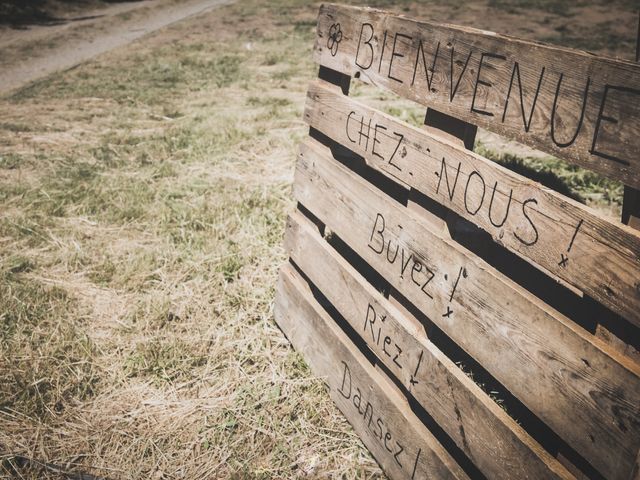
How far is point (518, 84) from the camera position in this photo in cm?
122

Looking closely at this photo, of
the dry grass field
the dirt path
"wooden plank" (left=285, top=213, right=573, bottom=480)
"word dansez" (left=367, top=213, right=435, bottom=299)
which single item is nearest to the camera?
"wooden plank" (left=285, top=213, right=573, bottom=480)

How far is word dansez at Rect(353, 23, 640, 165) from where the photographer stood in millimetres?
1034

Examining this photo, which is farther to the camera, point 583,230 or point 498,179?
point 498,179

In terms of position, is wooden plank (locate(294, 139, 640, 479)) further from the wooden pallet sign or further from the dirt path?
the dirt path

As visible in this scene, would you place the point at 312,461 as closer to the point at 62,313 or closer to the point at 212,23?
the point at 62,313

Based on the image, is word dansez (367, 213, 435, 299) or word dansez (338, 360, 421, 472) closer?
word dansez (367, 213, 435, 299)

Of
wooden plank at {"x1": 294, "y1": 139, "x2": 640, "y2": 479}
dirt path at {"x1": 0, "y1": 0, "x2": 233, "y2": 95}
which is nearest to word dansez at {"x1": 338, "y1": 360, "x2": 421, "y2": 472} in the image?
wooden plank at {"x1": 294, "y1": 139, "x2": 640, "y2": 479}

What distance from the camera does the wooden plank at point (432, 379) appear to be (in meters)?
1.30

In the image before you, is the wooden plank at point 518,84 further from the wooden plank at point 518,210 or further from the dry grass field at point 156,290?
the dry grass field at point 156,290

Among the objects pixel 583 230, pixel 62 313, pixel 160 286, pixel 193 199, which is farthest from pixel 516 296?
pixel 193 199

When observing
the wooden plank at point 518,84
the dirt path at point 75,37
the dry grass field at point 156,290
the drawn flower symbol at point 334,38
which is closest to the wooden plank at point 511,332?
the wooden plank at point 518,84

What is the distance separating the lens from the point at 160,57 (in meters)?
9.64

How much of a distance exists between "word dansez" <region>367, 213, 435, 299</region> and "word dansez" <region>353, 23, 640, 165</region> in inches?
22.1

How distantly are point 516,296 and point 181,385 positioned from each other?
72.2 inches
